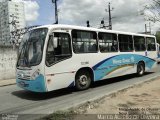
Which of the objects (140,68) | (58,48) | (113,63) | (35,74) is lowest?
(140,68)

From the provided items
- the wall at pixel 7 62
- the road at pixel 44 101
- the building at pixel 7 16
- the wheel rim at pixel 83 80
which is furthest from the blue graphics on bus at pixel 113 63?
the building at pixel 7 16

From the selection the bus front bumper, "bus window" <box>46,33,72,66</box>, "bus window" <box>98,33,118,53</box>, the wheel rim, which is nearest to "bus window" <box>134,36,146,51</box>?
"bus window" <box>98,33,118,53</box>

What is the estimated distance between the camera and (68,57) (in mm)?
10766

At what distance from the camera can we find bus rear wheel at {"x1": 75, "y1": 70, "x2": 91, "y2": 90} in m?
11.5

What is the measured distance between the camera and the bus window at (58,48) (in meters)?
10.0

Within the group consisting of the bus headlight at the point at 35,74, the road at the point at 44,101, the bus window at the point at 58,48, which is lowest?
the road at the point at 44,101

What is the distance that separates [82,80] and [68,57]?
1450 millimetres

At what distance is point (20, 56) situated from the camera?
10.9 m

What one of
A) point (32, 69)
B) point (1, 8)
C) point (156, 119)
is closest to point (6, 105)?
point (32, 69)

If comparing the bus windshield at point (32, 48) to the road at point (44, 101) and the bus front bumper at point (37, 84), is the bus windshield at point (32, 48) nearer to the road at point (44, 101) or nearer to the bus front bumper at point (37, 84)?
the bus front bumper at point (37, 84)

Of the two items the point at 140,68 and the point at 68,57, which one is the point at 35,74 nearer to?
the point at 68,57

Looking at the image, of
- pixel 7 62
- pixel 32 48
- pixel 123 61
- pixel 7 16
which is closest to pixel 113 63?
pixel 123 61

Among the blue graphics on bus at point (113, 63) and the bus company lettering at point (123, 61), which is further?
the bus company lettering at point (123, 61)

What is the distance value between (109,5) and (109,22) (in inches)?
216
